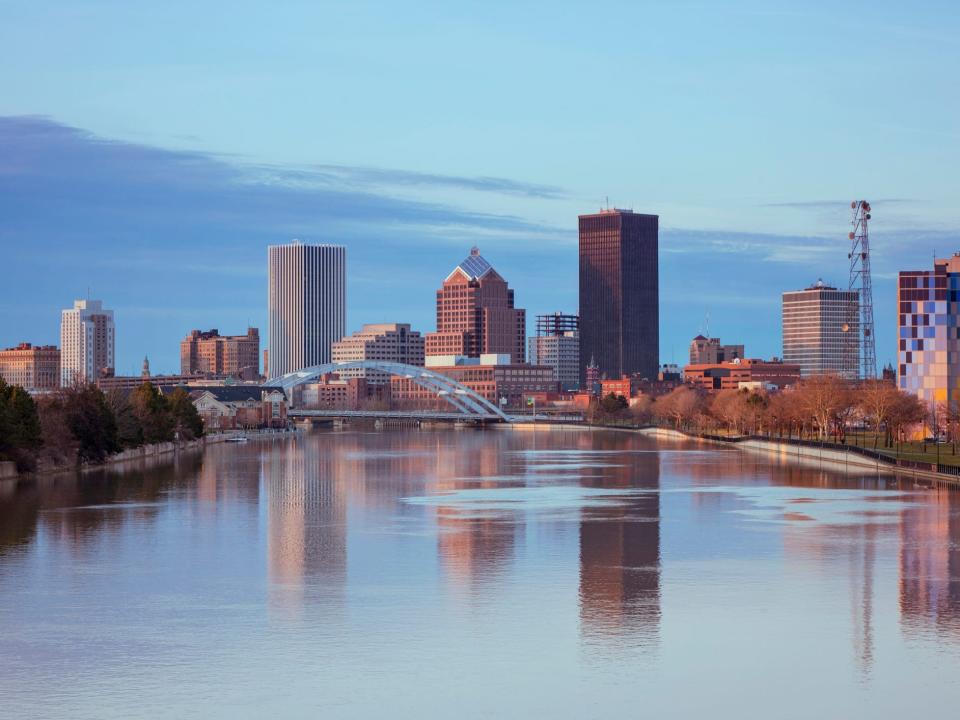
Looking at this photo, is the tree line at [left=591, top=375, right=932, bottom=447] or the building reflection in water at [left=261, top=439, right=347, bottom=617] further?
the tree line at [left=591, top=375, right=932, bottom=447]

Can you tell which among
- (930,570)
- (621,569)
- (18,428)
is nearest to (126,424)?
(18,428)

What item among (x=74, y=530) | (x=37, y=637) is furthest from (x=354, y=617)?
(x=74, y=530)

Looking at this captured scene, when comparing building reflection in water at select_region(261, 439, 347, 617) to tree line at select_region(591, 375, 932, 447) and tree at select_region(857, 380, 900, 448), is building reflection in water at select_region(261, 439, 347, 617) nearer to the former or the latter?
tree at select_region(857, 380, 900, 448)

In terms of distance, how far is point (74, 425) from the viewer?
78.8 m

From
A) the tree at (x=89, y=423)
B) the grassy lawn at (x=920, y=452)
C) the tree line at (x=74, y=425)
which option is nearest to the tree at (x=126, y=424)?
the tree line at (x=74, y=425)

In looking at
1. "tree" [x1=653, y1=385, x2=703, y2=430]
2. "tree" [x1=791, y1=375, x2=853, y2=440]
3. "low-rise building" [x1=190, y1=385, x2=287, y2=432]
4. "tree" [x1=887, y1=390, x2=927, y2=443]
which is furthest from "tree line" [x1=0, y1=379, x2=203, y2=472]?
"tree" [x1=653, y1=385, x2=703, y2=430]

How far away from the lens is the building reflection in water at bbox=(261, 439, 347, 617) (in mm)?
28578

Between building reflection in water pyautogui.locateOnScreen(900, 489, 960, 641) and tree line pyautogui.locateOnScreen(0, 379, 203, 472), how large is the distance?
3961 centimetres

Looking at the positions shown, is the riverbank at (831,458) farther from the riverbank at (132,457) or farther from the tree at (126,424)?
the tree at (126,424)

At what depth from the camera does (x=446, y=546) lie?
3722cm

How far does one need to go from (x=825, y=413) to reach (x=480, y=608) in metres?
87.8

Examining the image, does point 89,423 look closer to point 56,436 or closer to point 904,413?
point 56,436

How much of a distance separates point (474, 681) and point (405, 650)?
7.87ft

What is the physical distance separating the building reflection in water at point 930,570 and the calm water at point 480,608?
0.11m
